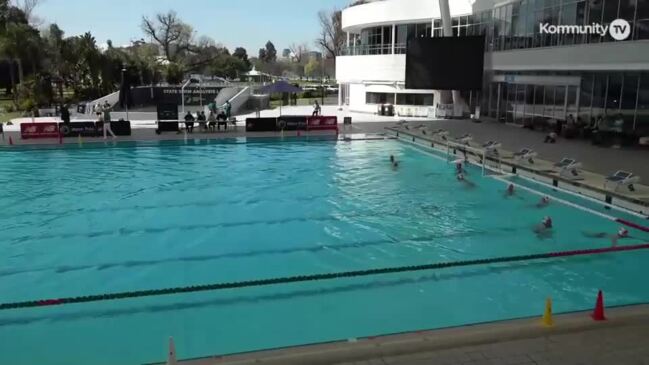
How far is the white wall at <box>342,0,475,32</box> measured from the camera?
116 ft

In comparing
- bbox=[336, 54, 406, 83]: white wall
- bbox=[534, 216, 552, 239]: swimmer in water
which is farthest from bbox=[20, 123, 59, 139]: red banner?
bbox=[336, 54, 406, 83]: white wall

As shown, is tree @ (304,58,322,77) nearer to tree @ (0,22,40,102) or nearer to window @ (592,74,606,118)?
tree @ (0,22,40,102)

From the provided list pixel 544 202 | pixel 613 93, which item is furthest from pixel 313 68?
pixel 544 202

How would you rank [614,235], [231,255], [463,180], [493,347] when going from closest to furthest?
[493,347]
[231,255]
[614,235]
[463,180]

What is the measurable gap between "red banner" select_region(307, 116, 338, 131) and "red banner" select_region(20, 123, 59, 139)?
1180cm

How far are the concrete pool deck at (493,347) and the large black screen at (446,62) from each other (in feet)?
90.0

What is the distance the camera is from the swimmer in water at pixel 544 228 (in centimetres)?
1148

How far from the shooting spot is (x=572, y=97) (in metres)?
25.4

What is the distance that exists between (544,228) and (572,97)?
15994 millimetres

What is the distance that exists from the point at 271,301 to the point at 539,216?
24.7 ft

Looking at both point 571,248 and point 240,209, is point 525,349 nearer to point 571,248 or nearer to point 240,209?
point 571,248

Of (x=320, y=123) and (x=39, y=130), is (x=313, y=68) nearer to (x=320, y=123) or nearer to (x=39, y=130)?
(x=320, y=123)

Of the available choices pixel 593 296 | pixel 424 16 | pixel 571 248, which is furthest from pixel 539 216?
pixel 424 16

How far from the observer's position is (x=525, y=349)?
5.68 meters
